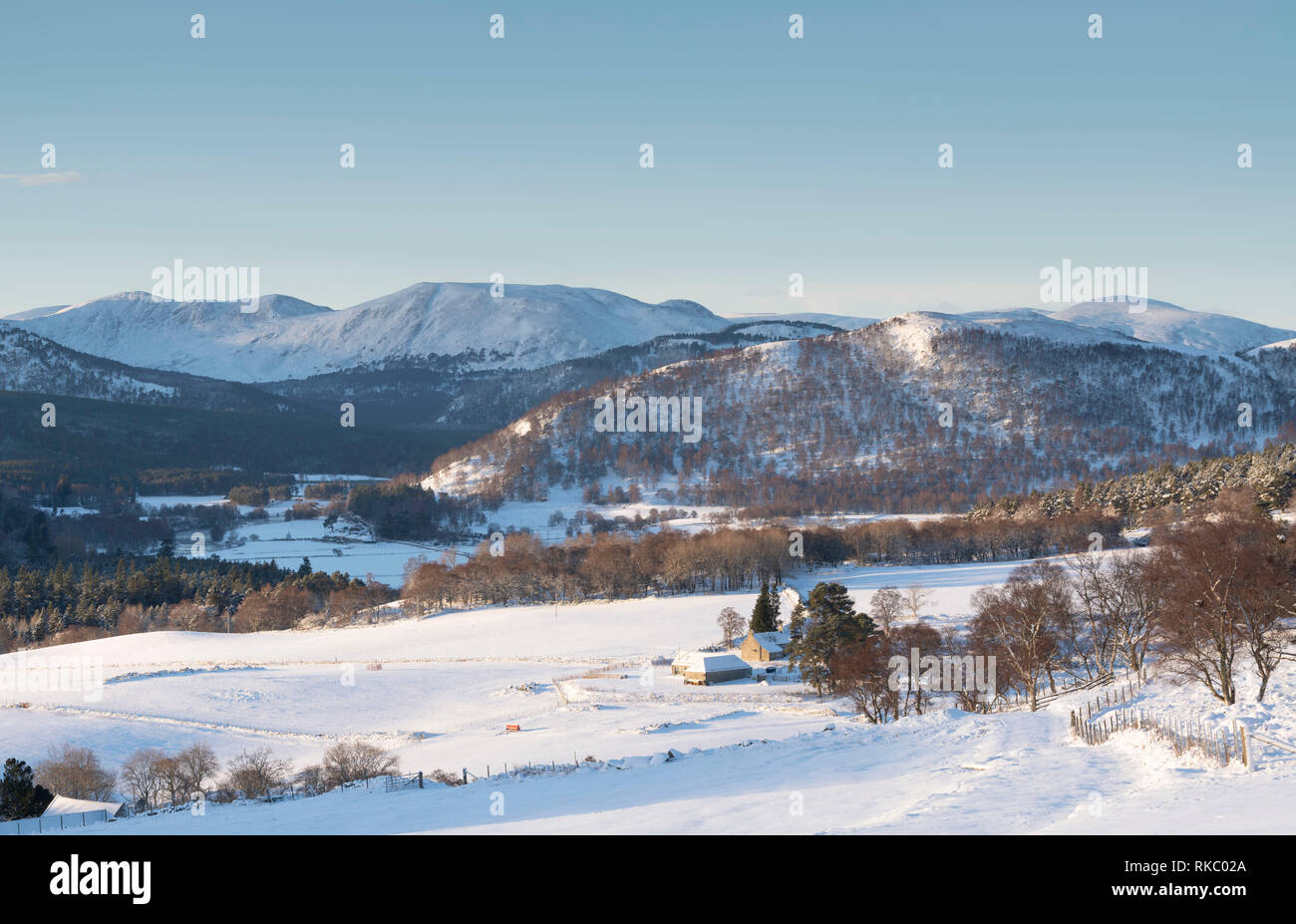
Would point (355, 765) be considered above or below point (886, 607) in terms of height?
below

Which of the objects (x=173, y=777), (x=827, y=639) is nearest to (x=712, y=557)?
(x=827, y=639)

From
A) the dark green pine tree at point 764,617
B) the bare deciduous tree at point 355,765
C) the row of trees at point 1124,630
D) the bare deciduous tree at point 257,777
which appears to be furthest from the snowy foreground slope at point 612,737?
the dark green pine tree at point 764,617

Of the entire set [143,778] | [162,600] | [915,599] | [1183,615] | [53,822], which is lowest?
[162,600]

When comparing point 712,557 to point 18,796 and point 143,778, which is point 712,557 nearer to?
point 143,778

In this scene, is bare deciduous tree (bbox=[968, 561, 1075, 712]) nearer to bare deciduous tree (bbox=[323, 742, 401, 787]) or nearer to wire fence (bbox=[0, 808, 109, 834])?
bare deciduous tree (bbox=[323, 742, 401, 787])

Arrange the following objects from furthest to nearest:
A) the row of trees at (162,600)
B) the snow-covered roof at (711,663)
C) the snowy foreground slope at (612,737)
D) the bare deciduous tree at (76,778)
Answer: the row of trees at (162,600) → the snow-covered roof at (711,663) → the bare deciduous tree at (76,778) → the snowy foreground slope at (612,737)

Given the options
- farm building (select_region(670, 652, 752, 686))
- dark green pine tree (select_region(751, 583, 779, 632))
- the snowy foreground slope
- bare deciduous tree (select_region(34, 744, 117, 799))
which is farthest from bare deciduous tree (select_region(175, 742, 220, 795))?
dark green pine tree (select_region(751, 583, 779, 632))

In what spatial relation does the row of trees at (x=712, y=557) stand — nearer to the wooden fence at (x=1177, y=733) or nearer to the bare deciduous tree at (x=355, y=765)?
the bare deciduous tree at (x=355, y=765)
